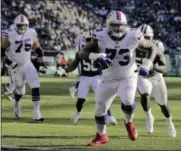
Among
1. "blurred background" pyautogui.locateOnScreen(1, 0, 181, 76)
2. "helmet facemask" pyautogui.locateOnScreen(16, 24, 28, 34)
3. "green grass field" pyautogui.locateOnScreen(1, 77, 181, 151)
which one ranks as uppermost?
"helmet facemask" pyautogui.locateOnScreen(16, 24, 28, 34)

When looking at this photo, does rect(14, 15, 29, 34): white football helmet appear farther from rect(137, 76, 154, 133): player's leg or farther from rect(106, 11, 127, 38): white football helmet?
rect(106, 11, 127, 38): white football helmet

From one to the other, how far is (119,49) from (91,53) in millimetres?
412

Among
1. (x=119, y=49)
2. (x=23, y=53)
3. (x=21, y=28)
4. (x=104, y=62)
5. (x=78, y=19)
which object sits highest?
(x=119, y=49)

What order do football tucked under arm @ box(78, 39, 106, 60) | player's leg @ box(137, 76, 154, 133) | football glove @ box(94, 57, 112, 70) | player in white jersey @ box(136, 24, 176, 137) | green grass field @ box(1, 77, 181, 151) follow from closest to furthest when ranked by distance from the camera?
1. football glove @ box(94, 57, 112, 70)
2. football tucked under arm @ box(78, 39, 106, 60)
3. green grass field @ box(1, 77, 181, 151)
4. player in white jersey @ box(136, 24, 176, 137)
5. player's leg @ box(137, 76, 154, 133)

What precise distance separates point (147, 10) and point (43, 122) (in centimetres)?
2694

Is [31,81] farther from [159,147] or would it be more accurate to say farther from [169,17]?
[169,17]

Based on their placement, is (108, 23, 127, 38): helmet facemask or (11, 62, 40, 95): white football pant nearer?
(108, 23, 127, 38): helmet facemask

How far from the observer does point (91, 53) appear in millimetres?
8188

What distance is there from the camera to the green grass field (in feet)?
26.7

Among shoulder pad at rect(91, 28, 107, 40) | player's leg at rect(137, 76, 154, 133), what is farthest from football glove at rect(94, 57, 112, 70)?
player's leg at rect(137, 76, 154, 133)

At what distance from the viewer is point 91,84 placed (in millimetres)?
11805

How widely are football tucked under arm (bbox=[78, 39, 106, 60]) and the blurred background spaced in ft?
74.1

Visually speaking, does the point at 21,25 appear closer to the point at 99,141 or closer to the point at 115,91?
the point at 115,91

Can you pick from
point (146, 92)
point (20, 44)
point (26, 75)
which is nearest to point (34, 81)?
point (26, 75)
